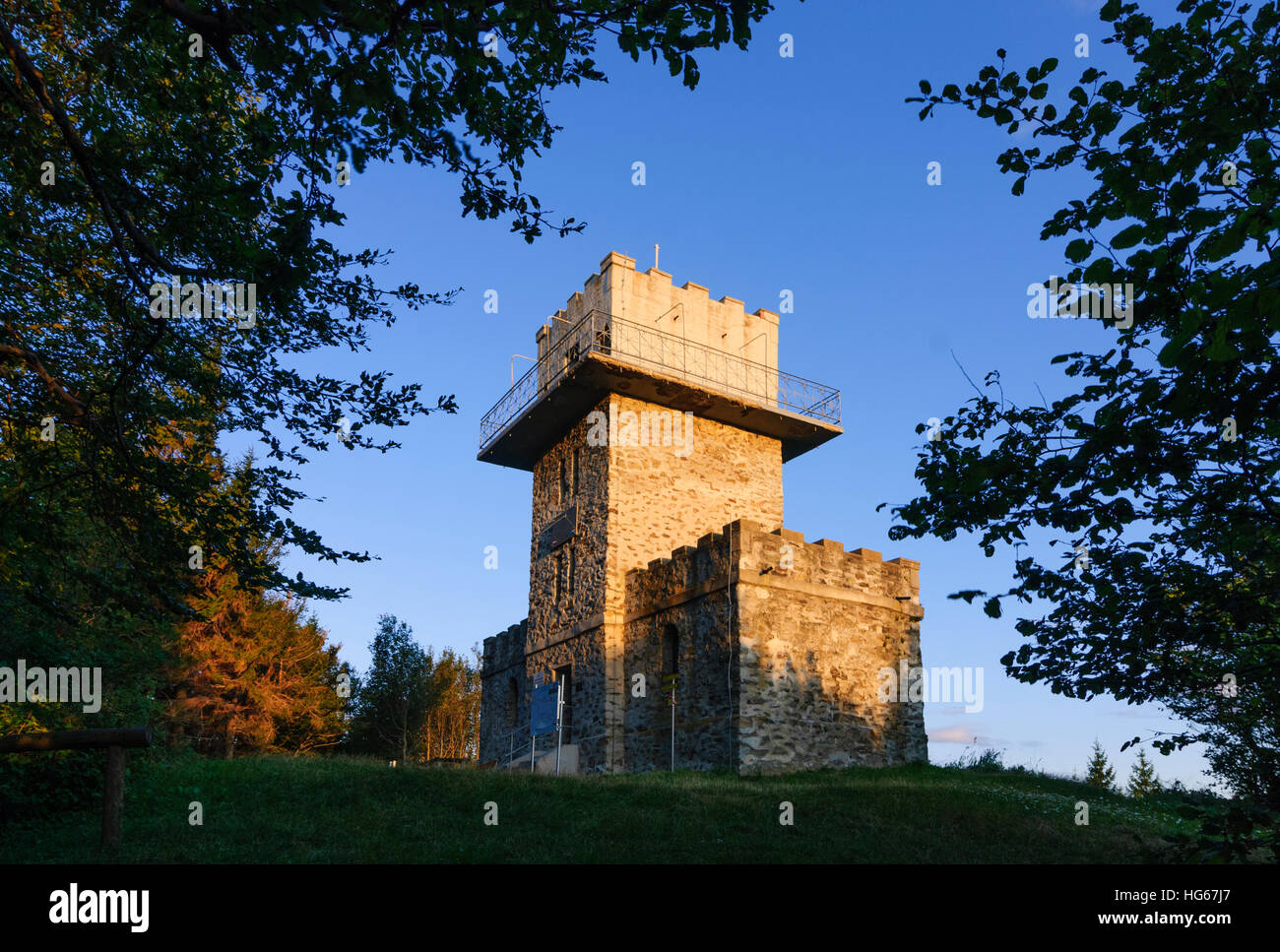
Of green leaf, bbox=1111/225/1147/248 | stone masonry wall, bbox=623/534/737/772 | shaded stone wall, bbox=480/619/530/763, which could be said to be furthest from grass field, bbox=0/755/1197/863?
shaded stone wall, bbox=480/619/530/763

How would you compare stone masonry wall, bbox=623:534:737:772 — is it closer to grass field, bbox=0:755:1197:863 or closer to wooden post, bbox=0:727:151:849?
grass field, bbox=0:755:1197:863

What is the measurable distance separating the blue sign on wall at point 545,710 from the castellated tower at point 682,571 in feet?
1.90

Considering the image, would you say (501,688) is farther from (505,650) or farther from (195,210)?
(195,210)

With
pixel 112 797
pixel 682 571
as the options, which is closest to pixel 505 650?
pixel 682 571

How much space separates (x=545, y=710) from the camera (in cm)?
2225

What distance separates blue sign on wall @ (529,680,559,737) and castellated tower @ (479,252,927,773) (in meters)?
0.58

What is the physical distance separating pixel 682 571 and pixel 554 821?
31.7ft

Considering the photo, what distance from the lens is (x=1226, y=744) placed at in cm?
2047

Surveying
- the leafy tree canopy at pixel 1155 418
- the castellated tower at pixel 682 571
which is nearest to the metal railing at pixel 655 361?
the castellated tower at pixel 682 571

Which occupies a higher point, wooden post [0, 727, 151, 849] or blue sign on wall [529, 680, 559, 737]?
wooden post [0, 727, 151, 849]

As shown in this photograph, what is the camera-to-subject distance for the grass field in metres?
9.33
